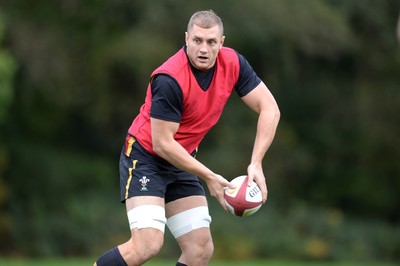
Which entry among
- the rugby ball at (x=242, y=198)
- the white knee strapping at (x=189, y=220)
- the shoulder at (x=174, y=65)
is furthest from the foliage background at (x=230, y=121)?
the rugby ball at (x=242, y=198)

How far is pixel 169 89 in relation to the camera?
22.3ft

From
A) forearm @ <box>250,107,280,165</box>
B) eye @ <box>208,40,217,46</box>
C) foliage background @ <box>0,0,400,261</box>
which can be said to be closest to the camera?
eye @ <box>208,40,217,46</box>

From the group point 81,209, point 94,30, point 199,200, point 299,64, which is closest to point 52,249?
point 81,209

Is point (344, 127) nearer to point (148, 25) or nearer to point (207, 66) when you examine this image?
point (148, 25)

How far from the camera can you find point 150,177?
7121mm

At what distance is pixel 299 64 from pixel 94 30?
5.99m

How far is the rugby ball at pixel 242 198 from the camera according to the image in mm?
6809

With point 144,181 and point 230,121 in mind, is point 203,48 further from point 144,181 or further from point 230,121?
point 230,121

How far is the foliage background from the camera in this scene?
792 inches

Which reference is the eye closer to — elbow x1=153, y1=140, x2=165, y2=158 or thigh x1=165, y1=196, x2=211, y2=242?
elbow x1=153, y1=140, x2=165, y2=158

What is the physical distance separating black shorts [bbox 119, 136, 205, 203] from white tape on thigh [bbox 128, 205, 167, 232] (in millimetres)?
130

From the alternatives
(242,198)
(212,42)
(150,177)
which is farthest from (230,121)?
(242,198)

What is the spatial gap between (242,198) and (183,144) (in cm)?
75

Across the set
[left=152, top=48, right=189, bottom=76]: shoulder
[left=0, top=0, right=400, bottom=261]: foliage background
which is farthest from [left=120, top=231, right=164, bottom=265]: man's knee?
[left=0, top=0, right=400, bottom=261]: foliage background
